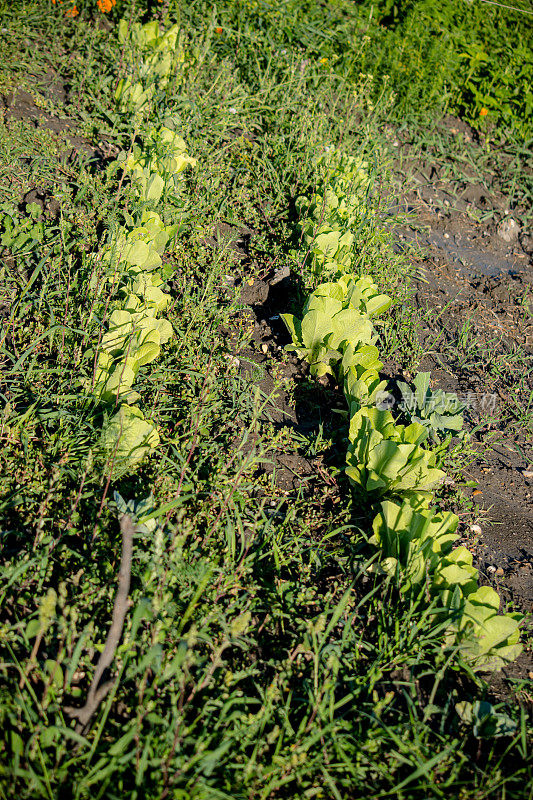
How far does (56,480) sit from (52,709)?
0.76 m

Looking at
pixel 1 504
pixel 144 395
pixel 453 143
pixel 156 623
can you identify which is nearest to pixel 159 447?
pixel 144 395

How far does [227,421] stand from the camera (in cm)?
246

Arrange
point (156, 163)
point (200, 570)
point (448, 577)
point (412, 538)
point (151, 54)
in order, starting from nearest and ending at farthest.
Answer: point (200, 570) < point (448, 577) < point (412, 538) < point (156, 163) < point (151, 54)

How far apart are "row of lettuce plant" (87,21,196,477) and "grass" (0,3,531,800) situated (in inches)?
3.8

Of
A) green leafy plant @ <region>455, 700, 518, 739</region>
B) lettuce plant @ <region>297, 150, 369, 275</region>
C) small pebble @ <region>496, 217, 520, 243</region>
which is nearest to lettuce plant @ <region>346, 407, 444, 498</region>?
green leafy plant @ <region>455, 700, 518, 739</region>

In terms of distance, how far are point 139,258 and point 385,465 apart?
1.58 meters

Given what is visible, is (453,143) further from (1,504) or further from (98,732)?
(98,732)

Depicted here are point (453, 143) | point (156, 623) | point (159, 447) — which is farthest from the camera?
point (453, 143)

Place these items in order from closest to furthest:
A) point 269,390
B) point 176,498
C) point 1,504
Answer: point 1,504
point 176,498
point 269,390

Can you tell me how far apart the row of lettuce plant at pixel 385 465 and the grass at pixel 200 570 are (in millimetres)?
102

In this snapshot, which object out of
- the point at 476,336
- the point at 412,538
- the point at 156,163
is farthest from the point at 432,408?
the point at 156,163

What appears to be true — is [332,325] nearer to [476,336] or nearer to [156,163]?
[476,336]

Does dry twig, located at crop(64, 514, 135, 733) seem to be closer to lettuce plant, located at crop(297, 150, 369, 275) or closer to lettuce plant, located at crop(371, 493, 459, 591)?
lettuce plant, located at crop(371, 493, 459, 591)

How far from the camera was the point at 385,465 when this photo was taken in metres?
2.19
